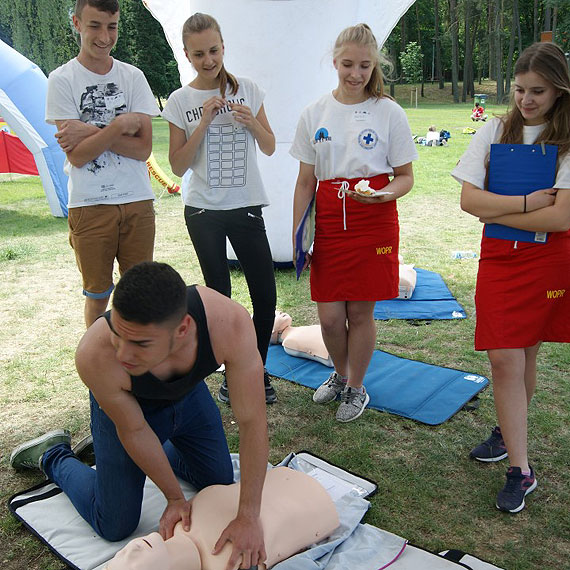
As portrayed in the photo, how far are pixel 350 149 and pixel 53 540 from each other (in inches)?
76.8

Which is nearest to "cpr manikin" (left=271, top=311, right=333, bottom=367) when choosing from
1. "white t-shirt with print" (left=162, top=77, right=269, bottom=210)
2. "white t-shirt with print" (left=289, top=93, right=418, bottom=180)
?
"white t-shirt with print" (left=162, top=77, right=269, bottom=210)

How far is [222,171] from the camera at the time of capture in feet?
9.73

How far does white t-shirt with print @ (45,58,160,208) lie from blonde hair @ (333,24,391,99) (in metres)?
0.97

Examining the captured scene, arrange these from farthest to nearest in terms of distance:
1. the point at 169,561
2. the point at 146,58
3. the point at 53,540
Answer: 1. the point at 146,58
2. the point at 53,540
3. the point at 169,561

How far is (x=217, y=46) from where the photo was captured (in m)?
2.79

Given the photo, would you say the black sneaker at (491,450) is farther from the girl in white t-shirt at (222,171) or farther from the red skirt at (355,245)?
the girl in white t-shirt at (222,171)

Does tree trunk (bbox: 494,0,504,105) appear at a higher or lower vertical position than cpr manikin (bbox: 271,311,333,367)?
higher

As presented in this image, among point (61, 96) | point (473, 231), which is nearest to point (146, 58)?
point (473, 231)

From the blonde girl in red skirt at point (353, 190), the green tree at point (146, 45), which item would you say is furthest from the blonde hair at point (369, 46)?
the green tree at point (146, 45)

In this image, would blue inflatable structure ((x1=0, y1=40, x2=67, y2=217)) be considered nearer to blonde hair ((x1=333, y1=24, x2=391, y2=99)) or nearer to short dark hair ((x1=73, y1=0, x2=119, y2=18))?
short dark hair ((x1=73, y1=0, x2=119, y2=18))

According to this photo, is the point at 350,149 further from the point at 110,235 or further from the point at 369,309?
the point at 110,235

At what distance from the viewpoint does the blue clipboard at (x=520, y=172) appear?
2242 mm

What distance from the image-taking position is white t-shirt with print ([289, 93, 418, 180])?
2.75 meters

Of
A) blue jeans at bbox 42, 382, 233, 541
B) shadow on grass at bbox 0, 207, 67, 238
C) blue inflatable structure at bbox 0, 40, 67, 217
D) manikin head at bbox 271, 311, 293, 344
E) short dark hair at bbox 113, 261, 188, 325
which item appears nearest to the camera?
short dark hair at bbox 113, 261, 188, 325
